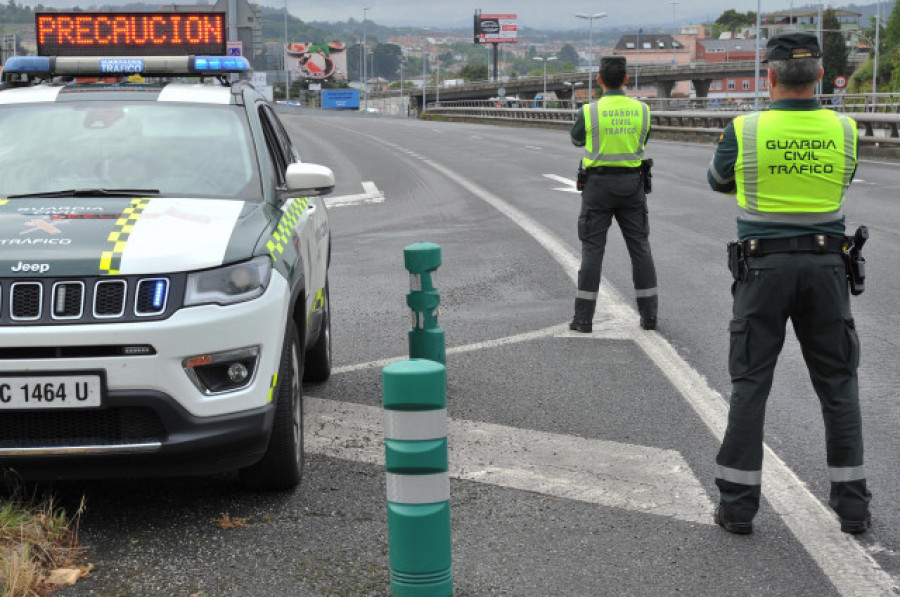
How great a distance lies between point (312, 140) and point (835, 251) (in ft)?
140

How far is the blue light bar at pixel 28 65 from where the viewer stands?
6.85m

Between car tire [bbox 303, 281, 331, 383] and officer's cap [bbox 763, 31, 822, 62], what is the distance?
3158 mm

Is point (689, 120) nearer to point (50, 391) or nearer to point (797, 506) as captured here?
point (797, 506)

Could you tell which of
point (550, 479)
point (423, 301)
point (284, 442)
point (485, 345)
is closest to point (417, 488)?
point (284, 442)

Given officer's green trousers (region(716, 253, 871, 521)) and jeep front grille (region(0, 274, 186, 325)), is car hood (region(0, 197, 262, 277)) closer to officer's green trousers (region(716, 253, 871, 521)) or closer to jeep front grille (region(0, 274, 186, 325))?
jeep front grille (region(0, 274, 186, 325))

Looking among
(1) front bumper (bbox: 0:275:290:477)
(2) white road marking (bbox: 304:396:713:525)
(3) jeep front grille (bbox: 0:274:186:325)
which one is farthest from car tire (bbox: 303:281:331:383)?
(3) jeep front grille (bbox: 0:274:186:325)

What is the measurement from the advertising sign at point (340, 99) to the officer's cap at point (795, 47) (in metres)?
174

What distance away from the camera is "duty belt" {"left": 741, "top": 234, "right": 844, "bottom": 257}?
16.3 feet

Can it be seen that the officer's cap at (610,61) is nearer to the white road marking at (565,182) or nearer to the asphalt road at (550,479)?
the asphalt road at (550,479)

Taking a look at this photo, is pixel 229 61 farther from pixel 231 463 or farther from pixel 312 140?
pixel 312 140

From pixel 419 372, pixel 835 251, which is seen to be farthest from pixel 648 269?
pixel 419 372

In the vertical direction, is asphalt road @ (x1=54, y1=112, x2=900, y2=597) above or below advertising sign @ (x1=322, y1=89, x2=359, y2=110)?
above

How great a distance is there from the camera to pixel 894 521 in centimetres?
501

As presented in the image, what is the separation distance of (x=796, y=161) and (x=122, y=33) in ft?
13.9
